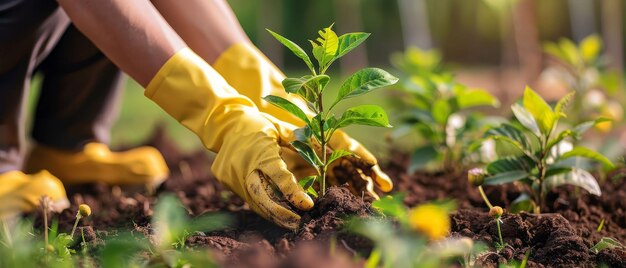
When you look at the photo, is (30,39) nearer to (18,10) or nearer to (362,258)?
(18,10)

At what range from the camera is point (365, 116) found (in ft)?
5.22

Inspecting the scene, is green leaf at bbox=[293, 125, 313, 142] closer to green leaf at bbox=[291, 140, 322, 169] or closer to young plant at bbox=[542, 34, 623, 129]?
green leaf at bbox=[291, 140, 322, 169]

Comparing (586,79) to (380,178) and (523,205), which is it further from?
(380,178)

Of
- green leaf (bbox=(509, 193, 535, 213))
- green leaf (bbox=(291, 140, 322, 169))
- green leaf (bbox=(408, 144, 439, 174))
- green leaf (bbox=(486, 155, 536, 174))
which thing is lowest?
green leaf (bbox=(408, 144, 439, 174))

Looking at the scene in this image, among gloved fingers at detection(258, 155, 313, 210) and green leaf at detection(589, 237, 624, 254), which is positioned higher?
gloved fingers at detection(258, 155, 313, 210)

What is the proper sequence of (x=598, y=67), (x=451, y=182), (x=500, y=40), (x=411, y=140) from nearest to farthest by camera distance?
(x=451, y=182)
(x=598, y=67)
(x=411, y=140)
(x=500, y=40)

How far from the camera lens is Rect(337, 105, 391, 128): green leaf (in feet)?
5.14

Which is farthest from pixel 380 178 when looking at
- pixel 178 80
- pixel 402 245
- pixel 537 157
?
pixel 402 245

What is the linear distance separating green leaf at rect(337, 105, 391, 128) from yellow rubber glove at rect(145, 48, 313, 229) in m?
0.18

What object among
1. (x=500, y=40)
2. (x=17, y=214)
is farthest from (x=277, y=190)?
(x=500, y=40)

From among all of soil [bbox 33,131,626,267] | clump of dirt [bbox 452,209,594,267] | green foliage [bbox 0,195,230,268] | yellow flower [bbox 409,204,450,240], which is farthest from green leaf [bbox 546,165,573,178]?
yellow flower [bbox 409,204,450,240]

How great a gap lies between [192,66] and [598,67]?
6.61ft

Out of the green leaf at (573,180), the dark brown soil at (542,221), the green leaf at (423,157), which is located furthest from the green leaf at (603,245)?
the green leaf at (423,157)

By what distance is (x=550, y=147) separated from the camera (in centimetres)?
191
